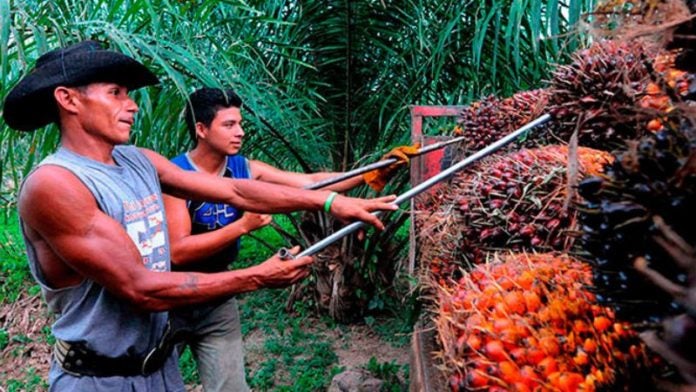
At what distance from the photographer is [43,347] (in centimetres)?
437

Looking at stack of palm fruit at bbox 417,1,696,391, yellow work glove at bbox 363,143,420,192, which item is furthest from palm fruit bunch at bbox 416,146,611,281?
yellow work glove at bbox 363,143,420,192

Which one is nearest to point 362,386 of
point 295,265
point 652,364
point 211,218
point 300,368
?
point 300,368

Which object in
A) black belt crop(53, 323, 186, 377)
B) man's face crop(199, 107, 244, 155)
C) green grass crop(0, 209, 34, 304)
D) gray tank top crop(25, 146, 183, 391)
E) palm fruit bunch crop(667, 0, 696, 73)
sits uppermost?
palm fruit bunch crop(667, 0, 696, 73)

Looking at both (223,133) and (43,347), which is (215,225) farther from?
(43,347)

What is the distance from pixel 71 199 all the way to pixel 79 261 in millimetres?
157

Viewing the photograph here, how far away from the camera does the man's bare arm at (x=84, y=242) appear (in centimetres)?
141

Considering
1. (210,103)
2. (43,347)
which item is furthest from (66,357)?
(43,347)

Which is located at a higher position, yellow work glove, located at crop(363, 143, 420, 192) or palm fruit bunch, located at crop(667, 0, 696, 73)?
palm fruit bunch, located at crop(667, 0, 696, 73)

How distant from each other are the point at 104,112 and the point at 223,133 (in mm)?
804

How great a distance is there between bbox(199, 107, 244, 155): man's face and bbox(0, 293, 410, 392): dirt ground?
1.96 metres

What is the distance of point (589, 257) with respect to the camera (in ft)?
2.80

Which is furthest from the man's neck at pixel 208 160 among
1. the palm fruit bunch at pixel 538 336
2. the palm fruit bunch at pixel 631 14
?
the palm fruit bunch at pixel 631 14

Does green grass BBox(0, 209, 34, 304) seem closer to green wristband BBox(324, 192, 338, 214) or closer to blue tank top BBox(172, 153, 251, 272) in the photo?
blue tank top BBox(172, 153, 251, 272)

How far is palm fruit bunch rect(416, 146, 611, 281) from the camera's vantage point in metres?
1.32
